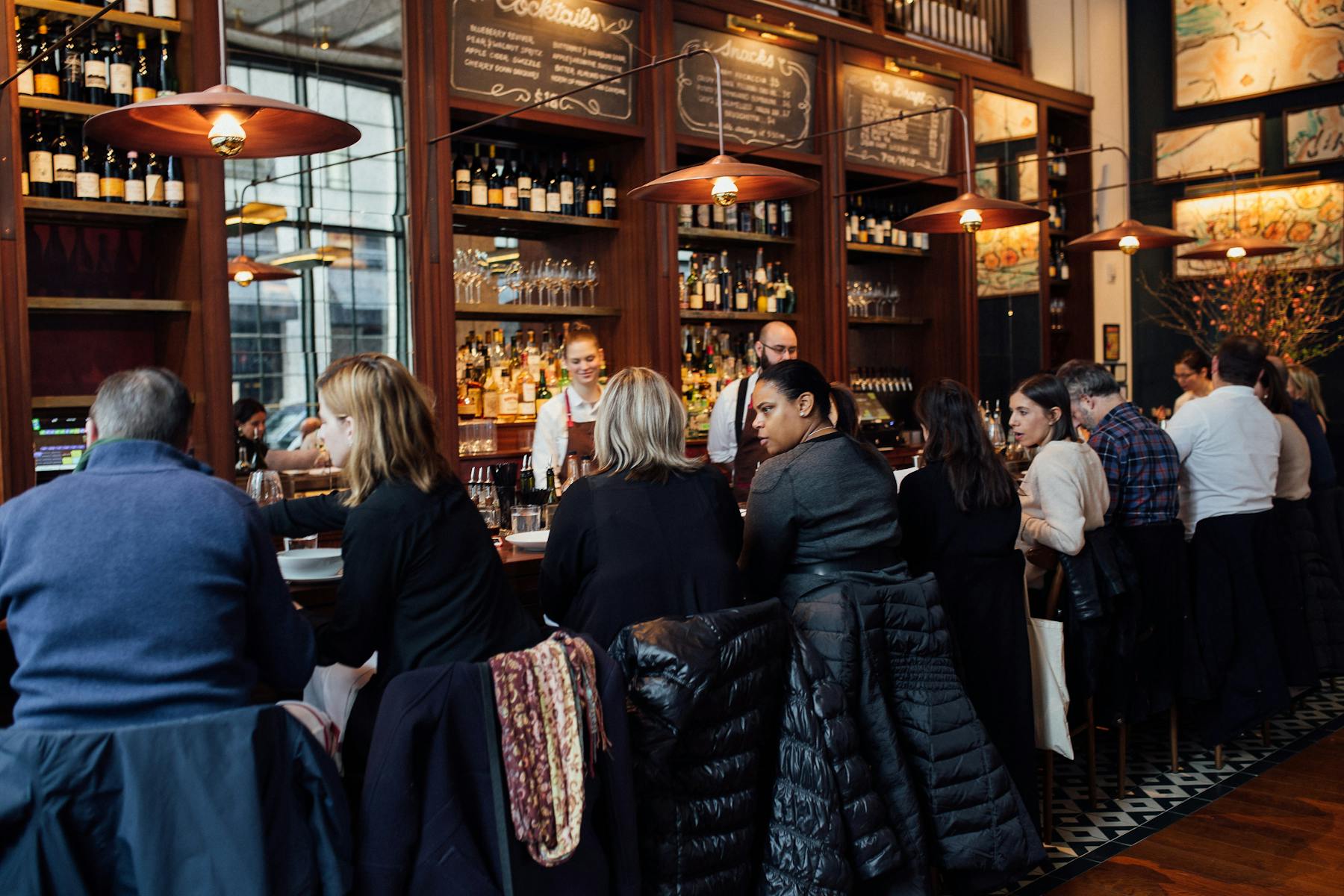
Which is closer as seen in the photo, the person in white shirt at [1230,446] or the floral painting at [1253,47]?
the person in white shirt at [1230,446]

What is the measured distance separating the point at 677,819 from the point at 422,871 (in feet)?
1.91

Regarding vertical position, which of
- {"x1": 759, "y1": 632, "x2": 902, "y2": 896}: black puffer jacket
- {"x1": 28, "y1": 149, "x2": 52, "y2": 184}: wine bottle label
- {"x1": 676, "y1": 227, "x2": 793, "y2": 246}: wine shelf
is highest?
{"x1": 676, "y1": 227, "x2": 793, "y2": 246}: wine shelf

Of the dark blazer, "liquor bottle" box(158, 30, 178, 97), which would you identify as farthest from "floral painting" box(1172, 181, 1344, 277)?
"liquor bottle" box(158, 30, 178, 97)

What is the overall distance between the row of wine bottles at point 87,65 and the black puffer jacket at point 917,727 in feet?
10.4

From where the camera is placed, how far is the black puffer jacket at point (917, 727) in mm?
2859

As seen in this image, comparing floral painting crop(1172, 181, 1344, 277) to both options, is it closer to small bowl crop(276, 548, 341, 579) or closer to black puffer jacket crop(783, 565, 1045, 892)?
black puffer jacket crop(783, 565, 1045, 892)

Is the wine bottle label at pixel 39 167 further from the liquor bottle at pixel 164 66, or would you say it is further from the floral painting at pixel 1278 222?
the floral painting at pixel 1278 222

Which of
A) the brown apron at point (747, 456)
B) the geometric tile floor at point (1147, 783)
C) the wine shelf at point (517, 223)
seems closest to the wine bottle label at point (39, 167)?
the wine shelf at point (517, 223)

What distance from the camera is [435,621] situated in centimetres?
240

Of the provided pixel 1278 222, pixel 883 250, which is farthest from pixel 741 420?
pixel 1278 222

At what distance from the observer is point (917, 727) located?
2.97m

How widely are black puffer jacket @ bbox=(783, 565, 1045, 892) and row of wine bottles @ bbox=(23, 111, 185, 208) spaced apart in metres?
2.97

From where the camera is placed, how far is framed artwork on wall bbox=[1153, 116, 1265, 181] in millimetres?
8711

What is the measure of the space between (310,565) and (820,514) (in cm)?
124
